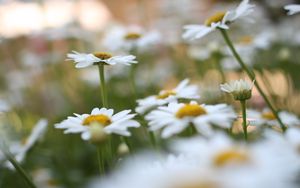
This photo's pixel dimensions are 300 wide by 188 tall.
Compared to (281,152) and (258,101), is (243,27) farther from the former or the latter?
(281,152)

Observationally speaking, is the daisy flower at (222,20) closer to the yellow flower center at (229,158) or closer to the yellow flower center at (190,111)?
the yellow flower center at (190,111)

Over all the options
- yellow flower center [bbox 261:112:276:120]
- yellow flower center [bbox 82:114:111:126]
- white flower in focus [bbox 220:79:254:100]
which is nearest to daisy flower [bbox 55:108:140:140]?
yellow flower center [bbox 82:114:111:126]

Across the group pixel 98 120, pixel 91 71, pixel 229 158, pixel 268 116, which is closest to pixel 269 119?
pixel 268 116

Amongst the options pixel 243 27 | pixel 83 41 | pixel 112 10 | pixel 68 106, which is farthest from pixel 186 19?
pixel 112 10

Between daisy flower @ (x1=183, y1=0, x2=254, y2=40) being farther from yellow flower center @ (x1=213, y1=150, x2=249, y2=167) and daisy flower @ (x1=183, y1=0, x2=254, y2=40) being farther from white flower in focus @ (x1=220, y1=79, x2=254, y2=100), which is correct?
yellow flower center @ (x1=213, y1=150, x2=249, y2=167)

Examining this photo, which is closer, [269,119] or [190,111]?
[190,111]

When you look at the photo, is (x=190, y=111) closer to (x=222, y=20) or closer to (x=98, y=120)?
(x=98, y=120)
